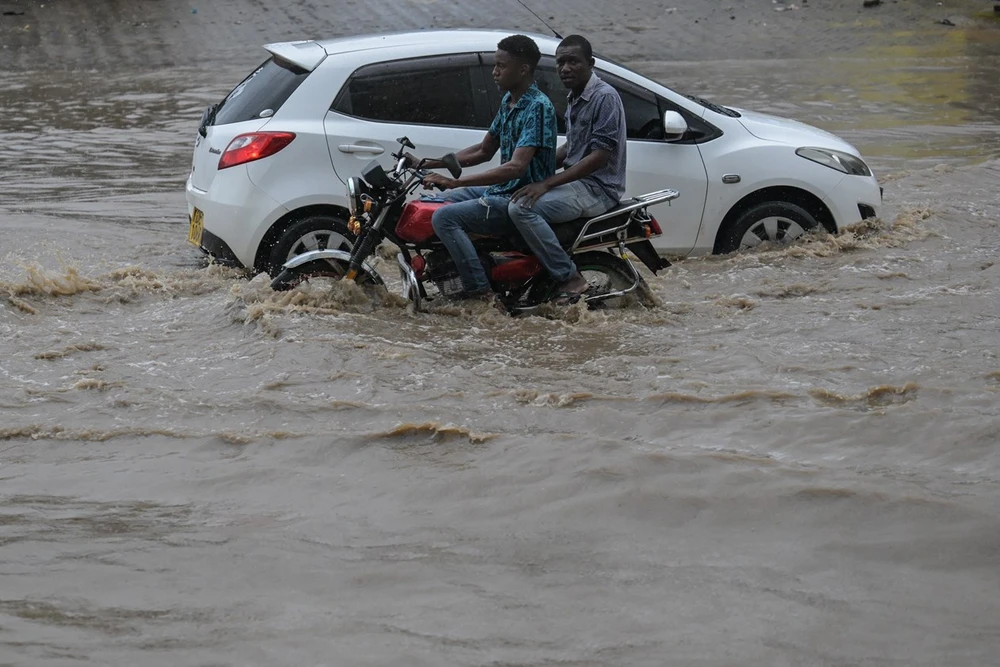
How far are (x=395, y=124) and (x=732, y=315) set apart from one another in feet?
8.14

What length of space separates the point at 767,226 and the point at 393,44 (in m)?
2.78

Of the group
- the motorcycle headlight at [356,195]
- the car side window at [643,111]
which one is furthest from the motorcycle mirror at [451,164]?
the car side window at [643,111]

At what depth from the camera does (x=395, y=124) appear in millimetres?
8109

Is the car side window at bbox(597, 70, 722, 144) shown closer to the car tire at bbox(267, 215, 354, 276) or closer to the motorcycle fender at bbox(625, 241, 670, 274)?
the motorcycle fender at bbox(625, 241, 670, 274)

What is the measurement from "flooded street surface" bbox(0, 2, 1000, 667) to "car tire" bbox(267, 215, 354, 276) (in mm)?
485

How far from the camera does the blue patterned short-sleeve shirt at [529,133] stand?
6641 millimetres

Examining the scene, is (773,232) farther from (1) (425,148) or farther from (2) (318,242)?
(2) (318,242)

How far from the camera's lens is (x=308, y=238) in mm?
8000

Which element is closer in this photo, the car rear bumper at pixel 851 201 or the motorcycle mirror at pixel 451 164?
the motorcycle mirror at pixel 451 164

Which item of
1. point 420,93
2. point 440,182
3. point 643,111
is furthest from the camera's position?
point 643,111

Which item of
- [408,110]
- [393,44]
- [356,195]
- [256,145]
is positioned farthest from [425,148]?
[356,195]

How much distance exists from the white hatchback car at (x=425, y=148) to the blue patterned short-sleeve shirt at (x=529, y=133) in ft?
4.35

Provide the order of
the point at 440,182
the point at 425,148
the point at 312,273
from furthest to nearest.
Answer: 1. the point at 425,148
2. the point at 312,273
3. the point at 440,182

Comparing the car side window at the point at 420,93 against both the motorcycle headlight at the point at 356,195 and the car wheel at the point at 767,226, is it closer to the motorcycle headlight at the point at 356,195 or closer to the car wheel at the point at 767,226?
the motorcycle headlight at the point at 356,195
